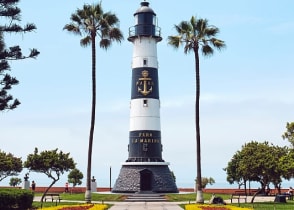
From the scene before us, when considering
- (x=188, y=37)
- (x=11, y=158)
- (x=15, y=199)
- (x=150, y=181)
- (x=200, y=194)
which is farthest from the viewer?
(x=11, y=158)

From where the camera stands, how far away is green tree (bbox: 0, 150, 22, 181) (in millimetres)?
49150

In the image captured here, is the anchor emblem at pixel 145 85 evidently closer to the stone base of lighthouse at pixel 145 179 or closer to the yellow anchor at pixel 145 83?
the yellow anchor at pixel 145 83

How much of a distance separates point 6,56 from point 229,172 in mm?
33621

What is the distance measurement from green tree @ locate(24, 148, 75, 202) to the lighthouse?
1039cm

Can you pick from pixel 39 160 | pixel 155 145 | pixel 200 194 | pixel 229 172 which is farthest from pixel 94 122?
pixel 229 172

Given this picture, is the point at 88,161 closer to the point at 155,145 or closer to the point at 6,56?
the point at 6,56

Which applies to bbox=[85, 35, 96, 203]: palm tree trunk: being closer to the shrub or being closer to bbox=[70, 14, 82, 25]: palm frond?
bbox=[70, 14, 82, 25]: palm frond

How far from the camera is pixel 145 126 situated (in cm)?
4653

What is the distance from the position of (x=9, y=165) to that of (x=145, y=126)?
1444 cm

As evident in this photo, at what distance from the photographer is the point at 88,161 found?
3394 centimetres

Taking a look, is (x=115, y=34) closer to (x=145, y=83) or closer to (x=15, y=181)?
(x=145, y=83)

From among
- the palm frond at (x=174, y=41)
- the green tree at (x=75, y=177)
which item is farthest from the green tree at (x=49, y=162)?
the green tree at (x=75, y=177)

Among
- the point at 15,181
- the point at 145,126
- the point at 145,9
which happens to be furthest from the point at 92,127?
the point at 15,181

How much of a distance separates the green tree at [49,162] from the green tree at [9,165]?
13389mm
